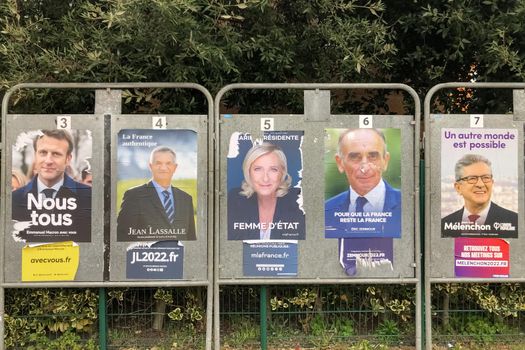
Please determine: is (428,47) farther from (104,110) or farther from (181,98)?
(104,110)

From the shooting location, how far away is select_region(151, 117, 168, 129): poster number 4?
498cm

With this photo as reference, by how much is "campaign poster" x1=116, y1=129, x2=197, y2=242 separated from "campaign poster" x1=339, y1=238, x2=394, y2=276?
1420mm

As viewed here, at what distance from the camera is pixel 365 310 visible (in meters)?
5.42

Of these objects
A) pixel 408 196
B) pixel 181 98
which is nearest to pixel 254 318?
pixel 408 196

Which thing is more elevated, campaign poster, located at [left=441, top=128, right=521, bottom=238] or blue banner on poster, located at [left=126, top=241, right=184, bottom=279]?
campaign poster, located at [left=441, top=128, right=521, bottom=238]

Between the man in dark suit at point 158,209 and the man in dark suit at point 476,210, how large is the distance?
7.92 feet

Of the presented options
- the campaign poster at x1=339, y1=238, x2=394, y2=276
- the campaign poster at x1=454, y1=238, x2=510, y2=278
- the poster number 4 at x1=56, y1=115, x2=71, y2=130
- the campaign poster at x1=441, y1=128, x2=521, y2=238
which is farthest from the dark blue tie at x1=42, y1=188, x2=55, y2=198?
the campaign poster at x1=454, y1=238, x2=510, y2=278

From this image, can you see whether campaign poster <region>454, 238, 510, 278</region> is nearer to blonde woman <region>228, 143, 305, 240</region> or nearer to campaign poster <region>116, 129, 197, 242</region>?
blonde woman <region>228, 143, 305, 240</region>

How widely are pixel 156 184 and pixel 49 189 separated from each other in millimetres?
966

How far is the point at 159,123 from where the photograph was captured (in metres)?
4.99

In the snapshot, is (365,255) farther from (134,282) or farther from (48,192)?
(48,192)

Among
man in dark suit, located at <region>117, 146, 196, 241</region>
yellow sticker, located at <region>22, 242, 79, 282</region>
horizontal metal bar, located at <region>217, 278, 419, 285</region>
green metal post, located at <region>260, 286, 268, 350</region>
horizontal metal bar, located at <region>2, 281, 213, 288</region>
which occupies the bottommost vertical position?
green metal post, located at <region>260, 286, 268, 350</region>

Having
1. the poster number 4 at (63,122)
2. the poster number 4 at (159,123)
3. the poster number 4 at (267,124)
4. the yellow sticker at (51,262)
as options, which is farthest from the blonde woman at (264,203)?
the poster number 4 at (63,122)

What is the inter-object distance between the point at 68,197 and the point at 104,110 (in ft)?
2.82
